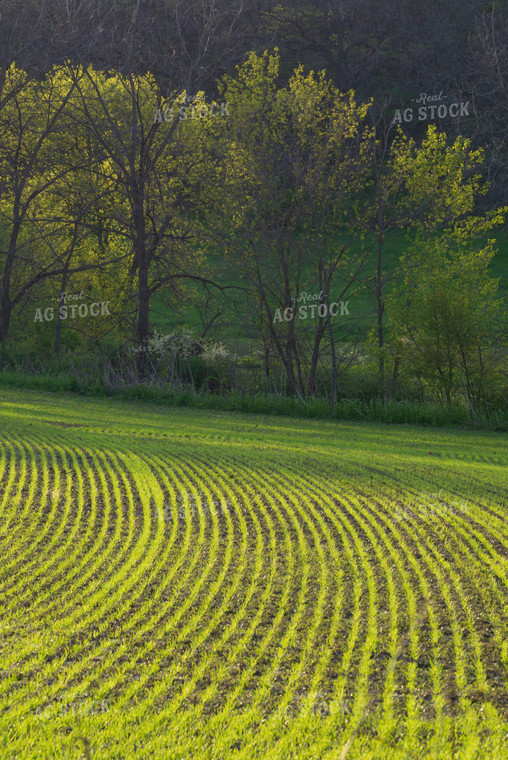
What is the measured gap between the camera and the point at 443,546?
649cm

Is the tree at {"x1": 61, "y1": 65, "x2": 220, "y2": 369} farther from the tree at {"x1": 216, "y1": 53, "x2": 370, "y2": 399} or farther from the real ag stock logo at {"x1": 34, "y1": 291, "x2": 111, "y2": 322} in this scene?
the tree at {"x1": 216, "y1": 53, "x2": 370, "y2": 399}

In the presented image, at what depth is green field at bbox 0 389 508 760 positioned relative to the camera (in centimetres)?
364

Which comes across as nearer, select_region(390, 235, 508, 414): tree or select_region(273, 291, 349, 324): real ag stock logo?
select_region(390, 235, 508, 414): tree

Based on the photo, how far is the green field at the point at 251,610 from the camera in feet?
12.0

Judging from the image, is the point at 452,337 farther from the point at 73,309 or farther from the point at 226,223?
the point at 73,309

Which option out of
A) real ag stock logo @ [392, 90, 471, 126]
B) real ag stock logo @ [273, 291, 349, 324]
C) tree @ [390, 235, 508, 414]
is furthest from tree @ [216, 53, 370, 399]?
real ag stock logo @ [392, 90, 471, 126]

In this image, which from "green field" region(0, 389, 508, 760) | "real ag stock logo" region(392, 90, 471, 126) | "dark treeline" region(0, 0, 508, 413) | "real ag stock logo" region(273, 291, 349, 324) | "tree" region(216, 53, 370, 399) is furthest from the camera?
"real ag stock logo" region(392, 90, 471, 126)

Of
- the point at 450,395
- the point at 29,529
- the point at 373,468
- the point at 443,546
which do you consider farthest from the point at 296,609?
the point at 450,395

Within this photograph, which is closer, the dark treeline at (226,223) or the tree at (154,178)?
the dark treeline at (226,223)

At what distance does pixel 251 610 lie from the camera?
507cm

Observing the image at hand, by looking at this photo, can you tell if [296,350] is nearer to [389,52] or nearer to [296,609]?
[296,609]

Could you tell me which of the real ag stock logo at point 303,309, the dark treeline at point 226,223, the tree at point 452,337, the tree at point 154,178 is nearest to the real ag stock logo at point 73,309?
the dark treeline at point 226,223

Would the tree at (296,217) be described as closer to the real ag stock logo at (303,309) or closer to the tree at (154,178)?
the real ag stock logo at (303,309)

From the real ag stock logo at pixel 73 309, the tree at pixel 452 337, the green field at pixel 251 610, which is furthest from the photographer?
the real ag stock logo at pixel 73 309
